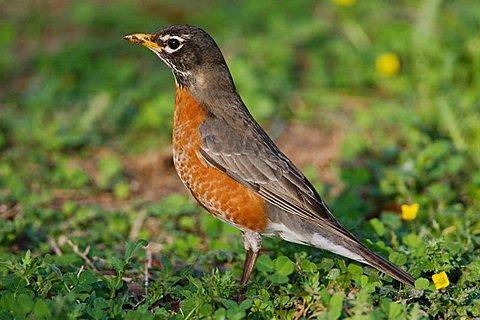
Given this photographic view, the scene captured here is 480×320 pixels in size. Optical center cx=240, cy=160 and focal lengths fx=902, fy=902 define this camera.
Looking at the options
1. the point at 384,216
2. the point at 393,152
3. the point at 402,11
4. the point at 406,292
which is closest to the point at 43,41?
the point at 402,11

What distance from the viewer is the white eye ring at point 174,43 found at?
6142 mm

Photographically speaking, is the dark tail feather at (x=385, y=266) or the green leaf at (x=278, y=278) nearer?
the dark tail feather at (x=385, y=266)

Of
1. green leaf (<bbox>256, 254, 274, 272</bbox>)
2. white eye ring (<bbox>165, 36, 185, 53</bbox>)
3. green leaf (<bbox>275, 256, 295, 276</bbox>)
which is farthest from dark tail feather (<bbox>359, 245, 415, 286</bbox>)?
white eye ring (<bbox>165, 36, 185, 53</bbox>)

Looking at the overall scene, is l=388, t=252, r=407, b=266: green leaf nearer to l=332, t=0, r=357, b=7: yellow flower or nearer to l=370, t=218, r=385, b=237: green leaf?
l=370, t=218, r=385, b=237: green leaf

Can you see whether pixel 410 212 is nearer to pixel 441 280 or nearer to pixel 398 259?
pixel 398 259

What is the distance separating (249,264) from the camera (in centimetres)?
568

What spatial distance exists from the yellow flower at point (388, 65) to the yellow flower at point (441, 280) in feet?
15.8

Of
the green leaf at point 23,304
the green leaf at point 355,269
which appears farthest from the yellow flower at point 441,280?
the green leaf at point 23,304

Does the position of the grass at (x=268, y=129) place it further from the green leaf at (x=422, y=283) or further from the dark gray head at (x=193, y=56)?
the dark gray head at (x=193, y=56)

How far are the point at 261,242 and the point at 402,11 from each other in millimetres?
5406

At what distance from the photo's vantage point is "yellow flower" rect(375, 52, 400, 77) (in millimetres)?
9508

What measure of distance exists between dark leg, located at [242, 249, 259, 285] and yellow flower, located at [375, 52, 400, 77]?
170 inches

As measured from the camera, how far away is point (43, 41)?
36.0 feet

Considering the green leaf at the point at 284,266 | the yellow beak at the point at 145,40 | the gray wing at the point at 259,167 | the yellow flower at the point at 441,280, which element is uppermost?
the yellow beak at the point at 145,40
